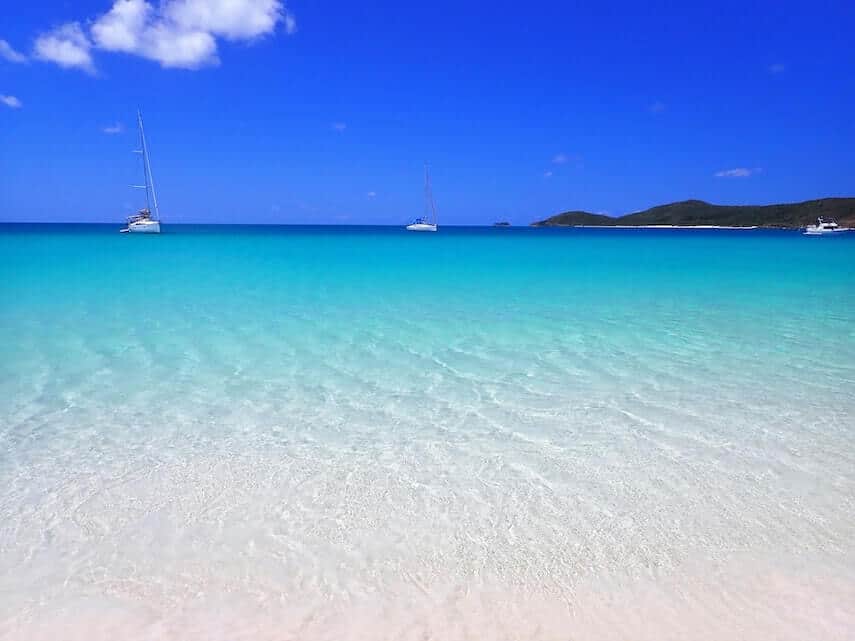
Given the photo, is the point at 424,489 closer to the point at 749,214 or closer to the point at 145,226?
the point at 145,226

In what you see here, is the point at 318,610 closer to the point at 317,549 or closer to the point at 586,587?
the point at 317,549

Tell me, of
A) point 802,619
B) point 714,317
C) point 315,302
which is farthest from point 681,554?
point 315,302

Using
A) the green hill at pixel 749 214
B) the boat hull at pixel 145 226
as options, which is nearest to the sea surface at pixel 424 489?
the boat hull at pixel 145 226

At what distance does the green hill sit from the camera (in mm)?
126025

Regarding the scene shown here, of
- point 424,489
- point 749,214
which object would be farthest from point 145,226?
point 749,214

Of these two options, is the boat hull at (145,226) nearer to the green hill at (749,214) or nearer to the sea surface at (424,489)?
the sea surface at (424,489)

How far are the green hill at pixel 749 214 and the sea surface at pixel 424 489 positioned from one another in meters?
142

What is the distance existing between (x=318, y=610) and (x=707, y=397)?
468cm

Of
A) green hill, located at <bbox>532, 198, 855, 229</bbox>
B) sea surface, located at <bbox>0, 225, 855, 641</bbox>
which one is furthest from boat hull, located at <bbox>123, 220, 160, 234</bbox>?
green hill, located at <bbox>532, 198, 855, 229</bbox>

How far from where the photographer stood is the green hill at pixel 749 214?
12603 centimetres

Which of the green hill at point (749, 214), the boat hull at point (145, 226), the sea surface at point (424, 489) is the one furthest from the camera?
the green hill at point (749, 214)

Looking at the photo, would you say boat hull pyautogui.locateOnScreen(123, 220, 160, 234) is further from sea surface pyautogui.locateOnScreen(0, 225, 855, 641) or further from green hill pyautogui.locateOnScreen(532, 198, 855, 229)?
green hill pyautogui.locateOnScreen(532, 198, 855, 229)

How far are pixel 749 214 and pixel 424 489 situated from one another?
575 feet

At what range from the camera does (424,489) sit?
12.7 feet
